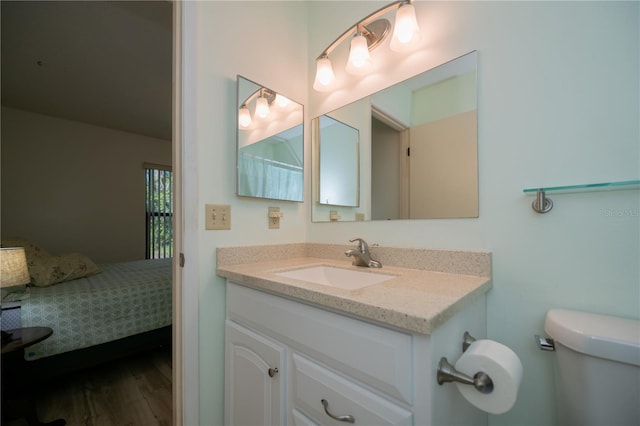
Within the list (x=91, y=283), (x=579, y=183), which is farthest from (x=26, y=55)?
(x=579, y=183)

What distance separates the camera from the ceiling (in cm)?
162

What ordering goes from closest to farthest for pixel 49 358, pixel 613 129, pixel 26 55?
1. pixel 613 129
2. pixel 49 358
3. pixel 26 55

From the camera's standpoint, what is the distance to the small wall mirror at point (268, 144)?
3.91 feet

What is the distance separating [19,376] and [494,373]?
7.18ft

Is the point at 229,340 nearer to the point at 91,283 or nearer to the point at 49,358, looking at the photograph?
the point at 49,358

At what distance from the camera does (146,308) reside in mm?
1817

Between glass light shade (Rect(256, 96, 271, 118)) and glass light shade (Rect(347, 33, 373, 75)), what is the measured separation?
465mm

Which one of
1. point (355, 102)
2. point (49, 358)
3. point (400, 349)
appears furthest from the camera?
point (49, 358)

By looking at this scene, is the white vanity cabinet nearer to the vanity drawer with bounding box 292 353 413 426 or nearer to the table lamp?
the vanity drawer with bounding box 292 353 413 426

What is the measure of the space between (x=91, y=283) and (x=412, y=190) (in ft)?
7.63

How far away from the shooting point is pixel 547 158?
79 cm

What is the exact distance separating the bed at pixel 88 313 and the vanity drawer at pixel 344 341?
138cm

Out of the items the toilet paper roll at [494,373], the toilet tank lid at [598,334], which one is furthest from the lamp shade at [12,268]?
the toilet tank lid at [598,334]

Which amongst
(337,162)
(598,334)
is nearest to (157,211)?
(337,162)
